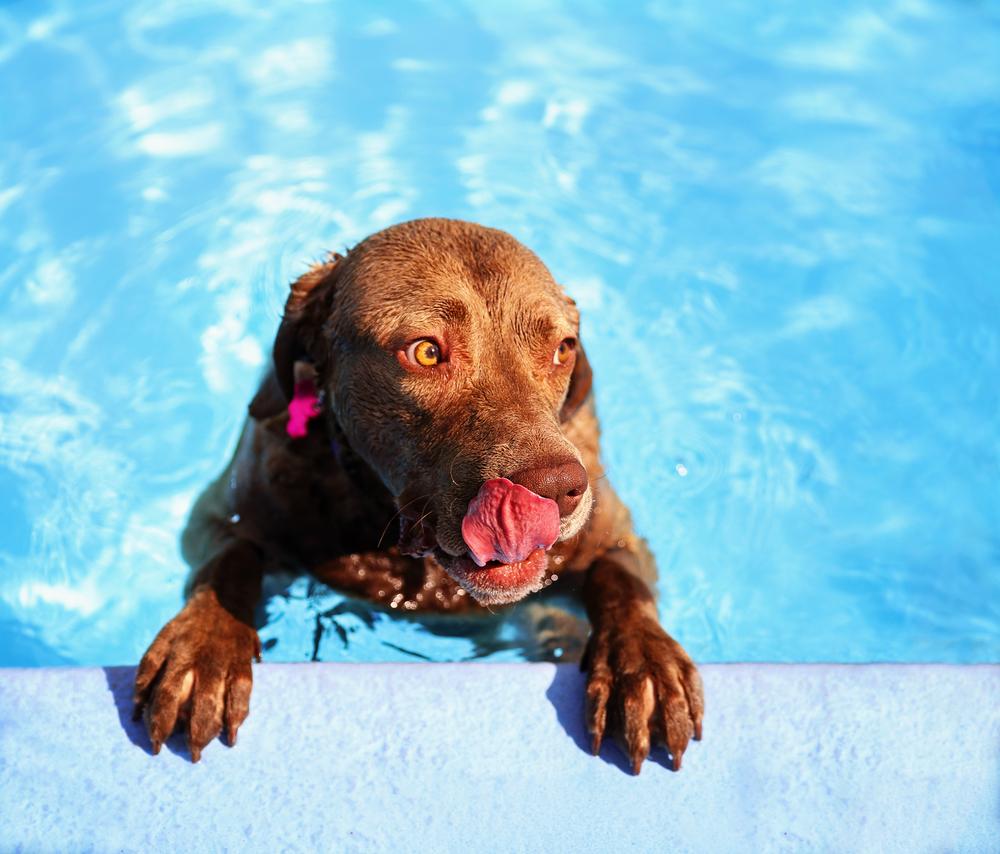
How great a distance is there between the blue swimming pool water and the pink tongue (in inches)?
63.9

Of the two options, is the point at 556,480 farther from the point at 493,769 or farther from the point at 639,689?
the point at 493,769

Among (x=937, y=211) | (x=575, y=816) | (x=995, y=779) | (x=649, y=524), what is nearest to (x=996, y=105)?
(x=937, y=211)

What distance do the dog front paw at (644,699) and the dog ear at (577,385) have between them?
0.96 m

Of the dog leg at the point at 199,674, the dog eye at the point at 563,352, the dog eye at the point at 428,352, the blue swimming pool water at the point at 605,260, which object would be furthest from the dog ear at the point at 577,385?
the dog leg at the point at 199,674

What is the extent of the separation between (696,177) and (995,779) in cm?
503

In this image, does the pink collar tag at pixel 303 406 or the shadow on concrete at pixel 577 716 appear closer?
the shadow on concrete at pixel 577 716

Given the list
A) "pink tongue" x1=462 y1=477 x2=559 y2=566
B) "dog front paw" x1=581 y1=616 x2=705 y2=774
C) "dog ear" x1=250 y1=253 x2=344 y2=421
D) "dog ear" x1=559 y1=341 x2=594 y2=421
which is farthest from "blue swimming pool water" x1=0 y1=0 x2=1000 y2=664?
"pink tongue" x1=462 y1=477 x2=559 y2=566

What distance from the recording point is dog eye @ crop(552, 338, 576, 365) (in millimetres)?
3446

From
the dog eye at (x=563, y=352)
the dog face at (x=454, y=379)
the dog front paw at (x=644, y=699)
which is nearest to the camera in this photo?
the dog face at (x=454, y=379)

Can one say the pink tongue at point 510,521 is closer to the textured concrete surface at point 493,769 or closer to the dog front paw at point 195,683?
the textured concrete surface at point 493,769

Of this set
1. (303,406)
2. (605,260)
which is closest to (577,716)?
(303,406)

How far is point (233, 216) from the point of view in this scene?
6.93m

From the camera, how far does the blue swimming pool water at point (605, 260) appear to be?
5.30 metres

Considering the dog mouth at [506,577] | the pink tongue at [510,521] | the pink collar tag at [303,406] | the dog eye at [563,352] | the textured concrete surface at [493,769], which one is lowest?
the textured concrete surface at [493,769]
